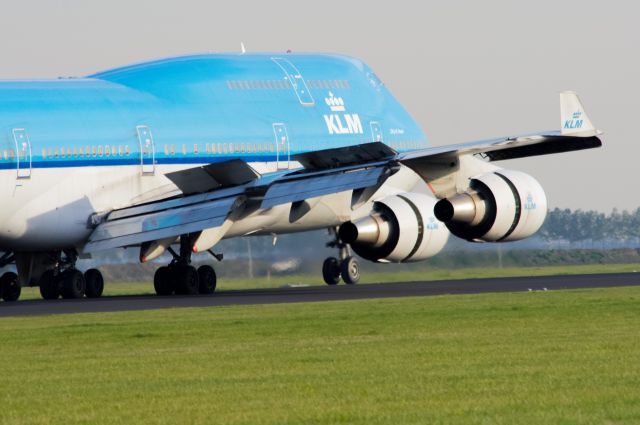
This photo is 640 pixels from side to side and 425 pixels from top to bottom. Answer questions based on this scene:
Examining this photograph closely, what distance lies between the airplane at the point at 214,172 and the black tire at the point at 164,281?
44 mm

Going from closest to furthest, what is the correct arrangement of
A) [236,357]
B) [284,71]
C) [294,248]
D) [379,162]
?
[236,357] < [379,162] < [284,71] < [294,248]

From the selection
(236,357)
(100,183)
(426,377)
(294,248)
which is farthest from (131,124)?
(426,377)

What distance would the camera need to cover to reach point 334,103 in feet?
148

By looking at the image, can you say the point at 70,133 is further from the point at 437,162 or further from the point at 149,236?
the point at 437,162

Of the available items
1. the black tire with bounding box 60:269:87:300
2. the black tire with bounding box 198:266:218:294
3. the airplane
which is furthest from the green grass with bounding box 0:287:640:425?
the black tire with bounding box 198:266:218:294

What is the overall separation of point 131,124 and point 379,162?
7.65 meters

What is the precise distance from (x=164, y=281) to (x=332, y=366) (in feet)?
70.1

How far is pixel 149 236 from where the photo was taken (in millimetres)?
37594

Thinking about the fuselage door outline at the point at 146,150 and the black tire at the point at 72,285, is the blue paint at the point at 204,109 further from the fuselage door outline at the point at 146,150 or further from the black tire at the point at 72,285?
the black tire at the point at 72,285

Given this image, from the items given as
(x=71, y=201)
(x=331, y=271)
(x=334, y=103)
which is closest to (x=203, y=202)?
(x=71, y=201)

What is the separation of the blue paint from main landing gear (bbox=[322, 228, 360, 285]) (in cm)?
328

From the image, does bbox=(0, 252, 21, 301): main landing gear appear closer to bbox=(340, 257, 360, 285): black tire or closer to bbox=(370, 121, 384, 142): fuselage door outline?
bbox=(340, 257, 360, 285): black tire

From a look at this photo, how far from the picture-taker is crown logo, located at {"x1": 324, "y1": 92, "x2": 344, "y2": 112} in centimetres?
4491

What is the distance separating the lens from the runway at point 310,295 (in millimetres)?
33656
